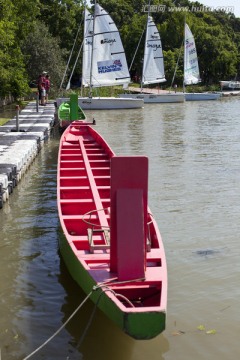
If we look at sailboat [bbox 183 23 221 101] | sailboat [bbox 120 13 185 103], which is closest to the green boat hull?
sailboat [bbox 120 13 185 103]

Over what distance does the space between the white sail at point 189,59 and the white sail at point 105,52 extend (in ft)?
54.5

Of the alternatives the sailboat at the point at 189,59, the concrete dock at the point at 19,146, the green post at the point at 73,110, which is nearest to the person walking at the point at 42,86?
the concrete dock at the point at 19,146

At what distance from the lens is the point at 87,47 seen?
4344 centimetres

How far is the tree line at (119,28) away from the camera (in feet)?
118

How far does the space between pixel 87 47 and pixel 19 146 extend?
27890 millimetres

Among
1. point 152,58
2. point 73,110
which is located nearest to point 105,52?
point 152,58

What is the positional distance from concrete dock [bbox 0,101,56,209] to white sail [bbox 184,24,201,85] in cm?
3351

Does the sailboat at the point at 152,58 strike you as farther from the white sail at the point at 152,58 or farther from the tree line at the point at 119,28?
the tree line at the point at 119,28

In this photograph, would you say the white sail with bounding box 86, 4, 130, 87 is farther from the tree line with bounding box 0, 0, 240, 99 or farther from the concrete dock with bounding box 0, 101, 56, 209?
the concrete dock with bounding box 0, 101, 56, 209

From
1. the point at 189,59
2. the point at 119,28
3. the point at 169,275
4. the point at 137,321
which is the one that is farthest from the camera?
the point at 119,28

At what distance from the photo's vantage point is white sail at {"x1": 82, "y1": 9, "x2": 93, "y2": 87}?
4284 cm

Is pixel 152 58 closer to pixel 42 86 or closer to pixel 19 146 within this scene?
pixel 42 86

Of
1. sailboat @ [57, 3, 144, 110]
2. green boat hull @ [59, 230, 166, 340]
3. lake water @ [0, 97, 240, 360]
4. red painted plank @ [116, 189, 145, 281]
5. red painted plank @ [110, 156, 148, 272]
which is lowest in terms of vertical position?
lake water @ [0, 97, 240, 360]

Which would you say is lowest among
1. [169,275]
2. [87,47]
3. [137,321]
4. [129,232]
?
[169,275]
